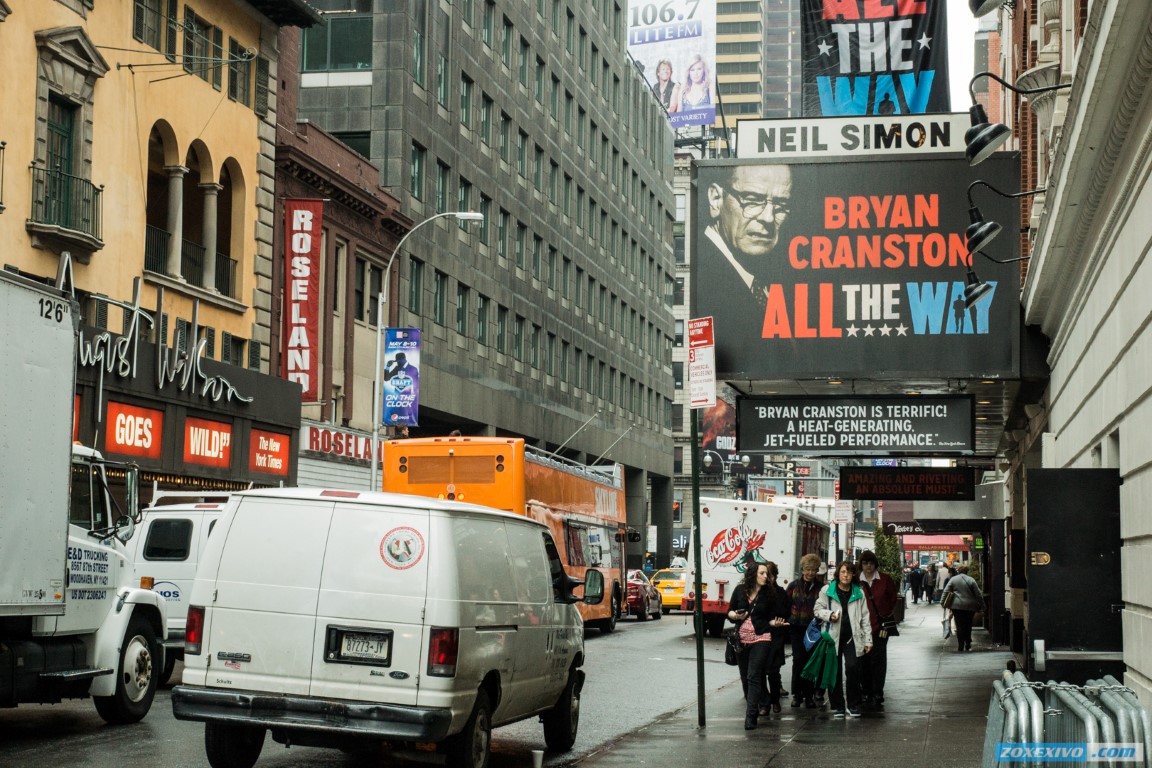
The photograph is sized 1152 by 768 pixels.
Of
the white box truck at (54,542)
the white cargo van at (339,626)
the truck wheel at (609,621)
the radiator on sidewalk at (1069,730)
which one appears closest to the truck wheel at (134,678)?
the white box truck at (54,542)

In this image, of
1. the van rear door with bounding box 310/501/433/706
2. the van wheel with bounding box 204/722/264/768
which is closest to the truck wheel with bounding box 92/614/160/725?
the van wheel with bounding box 204/722/264/768

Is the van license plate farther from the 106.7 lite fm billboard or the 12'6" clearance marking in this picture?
the 106.7 lite fm billboard

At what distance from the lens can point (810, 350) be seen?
686 inches

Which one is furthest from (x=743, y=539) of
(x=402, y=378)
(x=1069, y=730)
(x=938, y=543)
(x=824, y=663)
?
(x=938, y=543)

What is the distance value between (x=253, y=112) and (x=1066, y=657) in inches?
1104

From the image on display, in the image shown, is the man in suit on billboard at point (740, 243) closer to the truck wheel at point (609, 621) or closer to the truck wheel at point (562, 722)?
the truck wheel at point (562, 722)

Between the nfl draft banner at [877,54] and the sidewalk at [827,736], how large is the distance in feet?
21.8

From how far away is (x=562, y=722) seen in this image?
13805mm

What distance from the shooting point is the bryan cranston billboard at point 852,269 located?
17109 mm

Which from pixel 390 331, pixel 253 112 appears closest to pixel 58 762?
pixel 253 112

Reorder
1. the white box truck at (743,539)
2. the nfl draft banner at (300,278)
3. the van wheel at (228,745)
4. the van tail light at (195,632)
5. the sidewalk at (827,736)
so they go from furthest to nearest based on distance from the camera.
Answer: the nfl draft banner at (300,278) < the white box truck at (743,539) < the sidewalk at (827,736) < the van wheel at (228,745) < the van tail light at (195,632)

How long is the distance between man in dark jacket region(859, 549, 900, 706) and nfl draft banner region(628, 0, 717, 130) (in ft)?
300

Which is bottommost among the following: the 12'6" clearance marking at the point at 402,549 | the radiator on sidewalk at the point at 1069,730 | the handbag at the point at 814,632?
the handbag at the point at 814,632

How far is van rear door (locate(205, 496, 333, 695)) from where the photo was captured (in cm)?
1066
